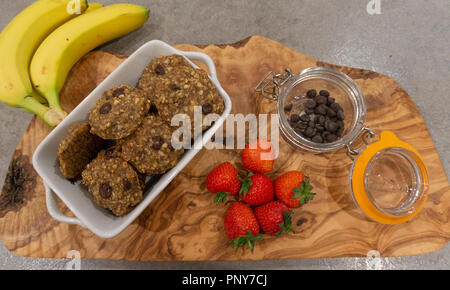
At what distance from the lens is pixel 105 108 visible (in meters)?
1.03

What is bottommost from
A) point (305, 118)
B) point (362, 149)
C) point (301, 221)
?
point (301, 221)

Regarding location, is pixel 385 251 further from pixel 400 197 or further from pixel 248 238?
pixel 248 238

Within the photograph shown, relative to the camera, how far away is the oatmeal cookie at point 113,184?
1020mm

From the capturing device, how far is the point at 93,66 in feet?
4.48

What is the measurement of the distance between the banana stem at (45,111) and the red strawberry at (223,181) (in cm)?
64

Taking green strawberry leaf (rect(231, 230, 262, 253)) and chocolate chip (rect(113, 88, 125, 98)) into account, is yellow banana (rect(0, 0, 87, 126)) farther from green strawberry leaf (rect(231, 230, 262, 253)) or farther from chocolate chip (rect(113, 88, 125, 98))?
green strawberry leaf (rect(231, 230, 262, 253))

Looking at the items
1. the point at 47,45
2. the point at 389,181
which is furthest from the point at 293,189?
the point at 47,45

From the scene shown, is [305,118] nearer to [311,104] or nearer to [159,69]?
[311,104]

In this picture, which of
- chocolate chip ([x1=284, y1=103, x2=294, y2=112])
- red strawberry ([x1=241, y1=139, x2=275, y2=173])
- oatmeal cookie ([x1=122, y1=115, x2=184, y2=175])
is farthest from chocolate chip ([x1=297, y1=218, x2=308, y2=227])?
oatmeal cookie ([x1=122, y1=115, x2=184, y2=175])

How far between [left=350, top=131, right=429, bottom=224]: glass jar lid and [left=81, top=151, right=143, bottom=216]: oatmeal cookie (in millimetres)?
841

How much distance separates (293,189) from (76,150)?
0.80 m

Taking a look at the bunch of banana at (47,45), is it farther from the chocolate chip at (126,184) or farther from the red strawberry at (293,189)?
the red strawberry at (293,189)

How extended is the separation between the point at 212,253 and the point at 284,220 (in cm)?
32

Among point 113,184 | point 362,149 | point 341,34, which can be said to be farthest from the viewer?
point 341,34
